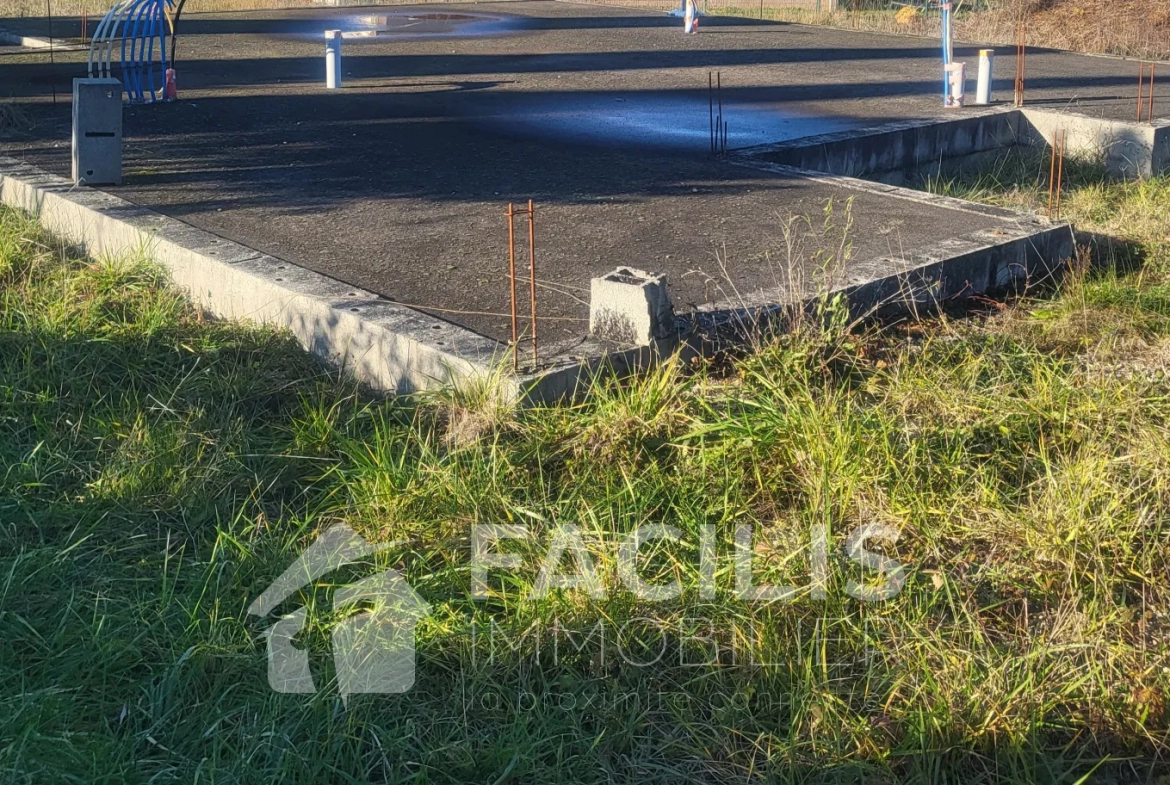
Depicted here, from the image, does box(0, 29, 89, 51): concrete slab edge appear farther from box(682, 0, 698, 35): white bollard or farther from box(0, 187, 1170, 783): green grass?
box(0, 187, 1170, 783): green grass

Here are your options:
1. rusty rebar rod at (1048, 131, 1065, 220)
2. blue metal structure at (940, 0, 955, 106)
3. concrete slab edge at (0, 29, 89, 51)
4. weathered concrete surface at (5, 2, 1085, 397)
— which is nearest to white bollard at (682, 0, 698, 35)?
weathered concrete surface at (5, 2, 1085, 397)

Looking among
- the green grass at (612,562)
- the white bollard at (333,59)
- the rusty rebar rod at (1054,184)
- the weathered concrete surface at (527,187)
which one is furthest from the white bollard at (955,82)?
the green grass at (612,562)

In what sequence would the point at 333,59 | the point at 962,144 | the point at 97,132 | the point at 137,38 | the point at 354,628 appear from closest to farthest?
the point at 354,628, the point at 97,132, the point at 962,144, the point at 137,38, the point at 333,59

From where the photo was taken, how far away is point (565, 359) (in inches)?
204

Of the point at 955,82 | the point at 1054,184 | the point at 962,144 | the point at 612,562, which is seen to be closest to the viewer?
the point at 612,562

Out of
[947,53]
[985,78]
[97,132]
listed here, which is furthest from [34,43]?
[985,78]

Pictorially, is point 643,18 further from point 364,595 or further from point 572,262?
point 364,595

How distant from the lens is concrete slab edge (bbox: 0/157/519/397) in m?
5.30

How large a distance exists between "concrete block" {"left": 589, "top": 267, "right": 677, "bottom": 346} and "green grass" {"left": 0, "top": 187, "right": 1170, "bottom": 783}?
230 mm

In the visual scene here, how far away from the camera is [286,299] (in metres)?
5.98

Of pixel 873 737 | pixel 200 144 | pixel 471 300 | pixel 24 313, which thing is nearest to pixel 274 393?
pixel 471 300

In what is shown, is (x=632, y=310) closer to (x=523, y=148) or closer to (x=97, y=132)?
(x=97, y=132)

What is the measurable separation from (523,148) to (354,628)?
271 inches

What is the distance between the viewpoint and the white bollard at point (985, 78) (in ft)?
38.5
